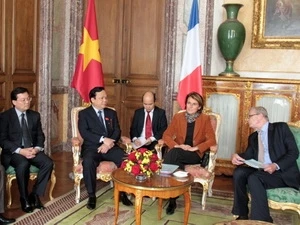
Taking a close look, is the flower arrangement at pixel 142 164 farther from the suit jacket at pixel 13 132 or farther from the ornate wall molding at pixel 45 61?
the ornate wall molding at pixel 45 61

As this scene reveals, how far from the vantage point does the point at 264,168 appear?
3123 mm

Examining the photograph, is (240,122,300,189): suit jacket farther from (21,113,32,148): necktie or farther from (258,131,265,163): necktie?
(21,113,32,148): necktie

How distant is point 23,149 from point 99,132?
793 mm

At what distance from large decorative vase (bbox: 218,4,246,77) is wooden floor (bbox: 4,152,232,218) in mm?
1374

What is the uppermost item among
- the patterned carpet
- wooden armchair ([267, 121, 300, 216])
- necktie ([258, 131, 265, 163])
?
necktie ([258, 131, 265, 163])

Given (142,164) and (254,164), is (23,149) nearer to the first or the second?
(142,164)

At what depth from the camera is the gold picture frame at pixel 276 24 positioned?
16.5 ft

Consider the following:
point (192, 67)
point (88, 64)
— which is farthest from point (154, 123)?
point (88, 64)

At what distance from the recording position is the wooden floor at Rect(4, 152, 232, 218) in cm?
347

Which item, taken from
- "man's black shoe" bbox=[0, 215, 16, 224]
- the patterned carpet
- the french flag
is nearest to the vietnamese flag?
the french flag

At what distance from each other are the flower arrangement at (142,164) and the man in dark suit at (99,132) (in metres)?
0.82

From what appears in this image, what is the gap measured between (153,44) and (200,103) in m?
2.07

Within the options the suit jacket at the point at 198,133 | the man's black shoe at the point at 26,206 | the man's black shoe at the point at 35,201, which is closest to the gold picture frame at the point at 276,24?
the suit jacket at the point at 198,133

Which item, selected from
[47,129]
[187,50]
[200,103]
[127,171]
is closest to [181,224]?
[127,171]
